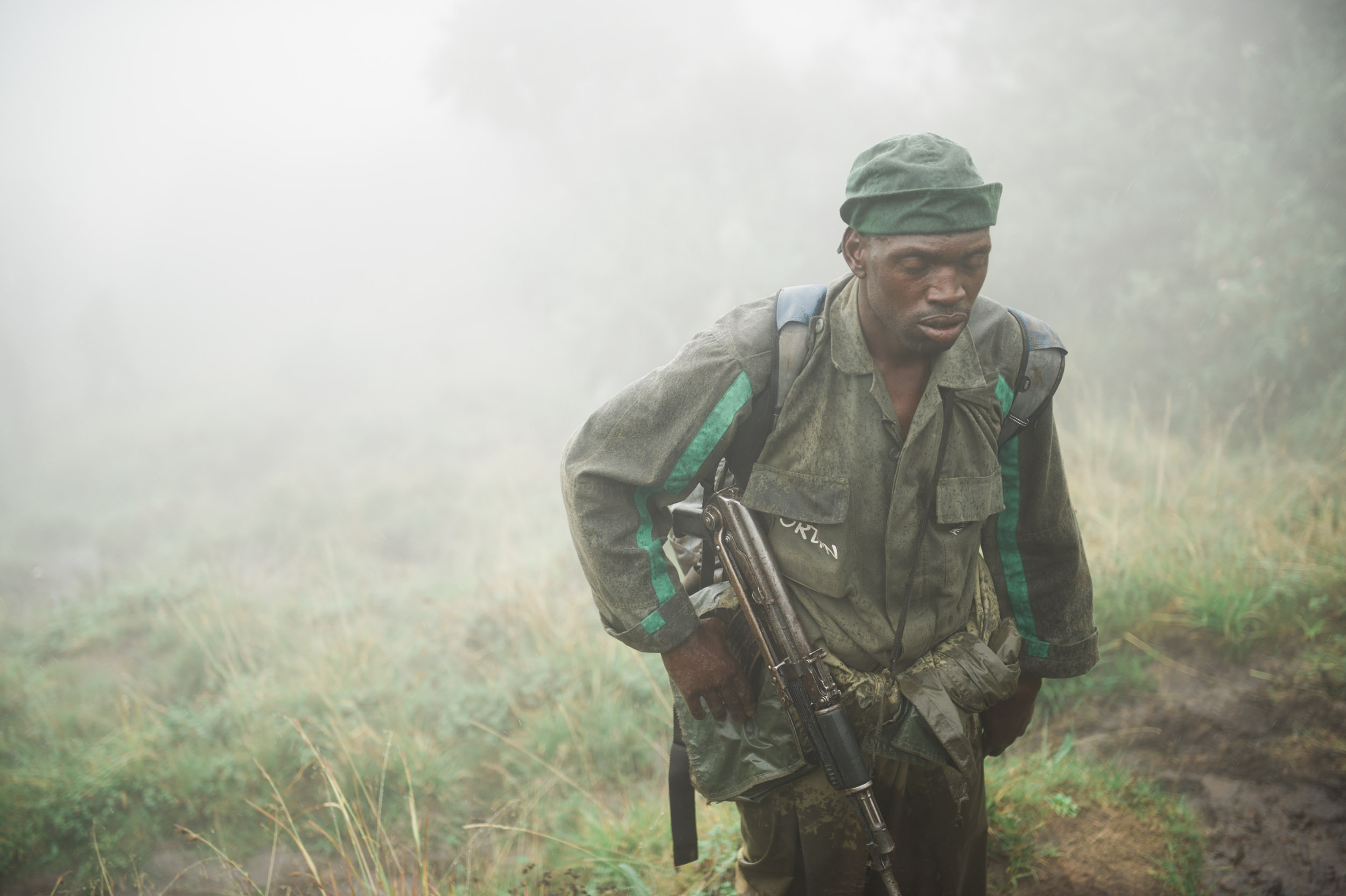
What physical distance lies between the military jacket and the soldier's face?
0.09 meters

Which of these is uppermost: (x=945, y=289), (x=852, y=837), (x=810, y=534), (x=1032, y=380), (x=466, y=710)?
(x=945, y=289)

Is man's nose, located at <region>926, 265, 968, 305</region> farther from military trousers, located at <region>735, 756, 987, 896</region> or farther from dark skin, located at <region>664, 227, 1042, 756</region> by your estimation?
military trousers, located at <region>735, 756, 987, 896</region>

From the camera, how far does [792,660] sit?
153cm

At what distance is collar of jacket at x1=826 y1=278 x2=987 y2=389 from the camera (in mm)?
1522

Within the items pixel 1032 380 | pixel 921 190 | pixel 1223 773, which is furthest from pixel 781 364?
pixel 1223 773

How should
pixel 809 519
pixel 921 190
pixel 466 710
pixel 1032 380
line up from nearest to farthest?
pixel 921 190 → pixel 809 519 → pixel 1032 380 → pixel 466 710

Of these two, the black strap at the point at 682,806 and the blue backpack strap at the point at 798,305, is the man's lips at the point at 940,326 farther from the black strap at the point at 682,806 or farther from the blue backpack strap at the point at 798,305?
the black strap at the point at 682,806

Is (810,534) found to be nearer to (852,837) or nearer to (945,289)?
(945,289)

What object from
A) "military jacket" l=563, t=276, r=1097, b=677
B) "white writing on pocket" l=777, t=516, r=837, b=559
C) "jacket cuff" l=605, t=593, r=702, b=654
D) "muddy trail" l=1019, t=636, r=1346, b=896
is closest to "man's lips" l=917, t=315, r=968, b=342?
"military jacket" l=563, t=276, r=1097, b=677

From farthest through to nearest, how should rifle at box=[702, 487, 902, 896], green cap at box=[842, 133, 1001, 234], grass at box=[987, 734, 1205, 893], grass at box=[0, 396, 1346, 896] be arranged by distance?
grass at box=[0, 396, 1346, 896] < grass at box=[987, 734, 1205, 893] < rifle at box=[702, 487, 902, 896] < green cap at box=[842, 133, 1001, 234]

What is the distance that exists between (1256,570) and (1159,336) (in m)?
4.39

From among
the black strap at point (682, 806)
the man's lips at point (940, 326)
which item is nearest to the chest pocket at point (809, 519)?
the man's lips at point (940, 326)

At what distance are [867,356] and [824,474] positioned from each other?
0.87 feet

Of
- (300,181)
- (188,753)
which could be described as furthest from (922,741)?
(300,181)
